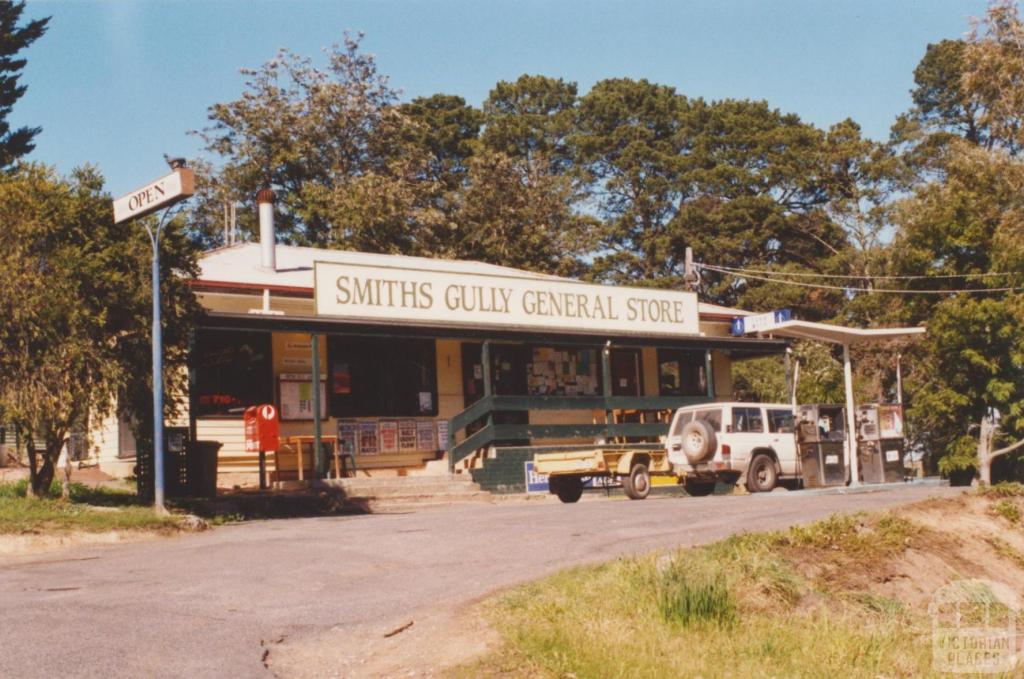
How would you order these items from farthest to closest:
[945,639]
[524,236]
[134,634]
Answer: [524,236] → [945,639] → [134,634]

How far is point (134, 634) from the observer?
8.08 meters

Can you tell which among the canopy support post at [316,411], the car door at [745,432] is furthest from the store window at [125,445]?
the car door at [745,432]

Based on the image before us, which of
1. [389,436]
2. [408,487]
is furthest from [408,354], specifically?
[408,487]

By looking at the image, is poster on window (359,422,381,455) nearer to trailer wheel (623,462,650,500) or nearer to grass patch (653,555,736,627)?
trailer wheel (623,462,650,500)

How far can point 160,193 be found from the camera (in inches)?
659

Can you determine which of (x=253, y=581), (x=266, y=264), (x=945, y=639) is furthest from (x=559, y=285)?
(x=945, y=639)

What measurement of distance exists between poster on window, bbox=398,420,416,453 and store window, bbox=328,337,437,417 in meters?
0.23

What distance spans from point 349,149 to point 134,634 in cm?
4171

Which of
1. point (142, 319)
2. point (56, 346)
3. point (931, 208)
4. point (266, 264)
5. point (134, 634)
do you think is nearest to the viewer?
point (134, 634)

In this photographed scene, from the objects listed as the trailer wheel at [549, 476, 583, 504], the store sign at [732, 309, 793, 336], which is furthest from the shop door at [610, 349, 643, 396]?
the trailer wheel at [549, 476, 583, 504]

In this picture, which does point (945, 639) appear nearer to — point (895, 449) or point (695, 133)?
point (895, 449)

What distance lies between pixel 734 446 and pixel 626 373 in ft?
35.0

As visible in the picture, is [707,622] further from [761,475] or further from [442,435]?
[442,435]

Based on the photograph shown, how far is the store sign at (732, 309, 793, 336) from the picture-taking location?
93.1 ft
